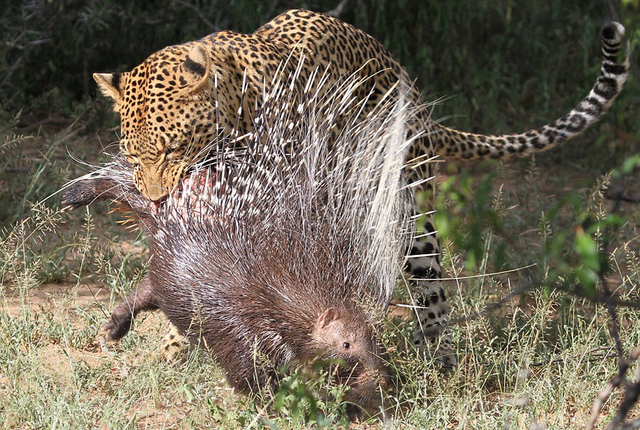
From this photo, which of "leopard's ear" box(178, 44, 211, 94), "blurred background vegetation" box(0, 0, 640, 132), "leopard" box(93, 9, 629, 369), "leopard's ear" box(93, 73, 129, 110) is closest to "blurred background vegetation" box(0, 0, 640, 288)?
"blurred background vegetation" box(0, 0, 640, 132)

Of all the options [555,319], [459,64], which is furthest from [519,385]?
[459,64]

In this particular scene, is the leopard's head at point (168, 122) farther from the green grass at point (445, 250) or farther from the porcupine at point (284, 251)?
the green grass at point (445, 250)

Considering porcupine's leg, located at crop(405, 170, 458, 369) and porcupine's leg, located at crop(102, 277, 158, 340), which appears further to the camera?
porcupine's leg, located at crop(405, 170, 458, 369)

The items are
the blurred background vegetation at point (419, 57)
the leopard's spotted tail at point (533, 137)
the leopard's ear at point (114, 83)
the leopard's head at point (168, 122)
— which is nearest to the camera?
the leopard's head at point (168, 122)

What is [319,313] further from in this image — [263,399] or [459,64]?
[459,64]

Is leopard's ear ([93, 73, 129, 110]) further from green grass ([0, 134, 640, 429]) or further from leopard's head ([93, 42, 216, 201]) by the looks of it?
green grass ([0, 134, 640, 429])

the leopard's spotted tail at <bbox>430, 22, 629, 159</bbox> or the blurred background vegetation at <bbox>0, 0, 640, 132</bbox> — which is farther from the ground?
the leopard's spotted tail at <bbox>430, 22, 629, 159</bbox>

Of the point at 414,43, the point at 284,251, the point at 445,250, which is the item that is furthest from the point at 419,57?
the point at 284,251

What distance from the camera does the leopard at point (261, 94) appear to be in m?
3.60

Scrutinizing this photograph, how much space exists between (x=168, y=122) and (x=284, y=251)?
2.15 feet

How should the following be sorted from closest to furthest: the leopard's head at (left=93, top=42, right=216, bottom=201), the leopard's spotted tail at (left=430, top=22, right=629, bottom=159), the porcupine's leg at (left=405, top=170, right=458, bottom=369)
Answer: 1. the leopard's head at (left=93, top=42, right=216, bottom=201)
2. the porcupine's leg at (left=405, top=170, right=458, bottom=369)
3. the leopard's spotted tail at (left=430, top=22, right=629, bottom=159)

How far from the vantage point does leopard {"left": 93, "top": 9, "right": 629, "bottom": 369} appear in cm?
360

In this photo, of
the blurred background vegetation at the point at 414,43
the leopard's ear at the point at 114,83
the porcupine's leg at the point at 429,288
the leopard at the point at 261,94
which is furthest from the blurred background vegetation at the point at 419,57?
the leopard's ear at the point at 114,83

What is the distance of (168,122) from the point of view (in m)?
3.57
